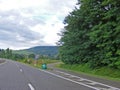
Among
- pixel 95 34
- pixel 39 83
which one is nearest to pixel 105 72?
pixel 95 34

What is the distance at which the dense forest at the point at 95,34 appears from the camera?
3378cm

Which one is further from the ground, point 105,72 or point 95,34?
point 95,34

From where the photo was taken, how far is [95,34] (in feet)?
116

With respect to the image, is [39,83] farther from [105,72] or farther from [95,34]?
[95,34]

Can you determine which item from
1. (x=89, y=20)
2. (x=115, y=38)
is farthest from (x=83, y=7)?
(x=115, y=38)

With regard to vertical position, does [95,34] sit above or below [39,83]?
above

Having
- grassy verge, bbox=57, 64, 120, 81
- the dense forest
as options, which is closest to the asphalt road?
grassy verge, bbox=57, 64, 120, 81

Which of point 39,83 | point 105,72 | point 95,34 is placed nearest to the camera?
point 39,83

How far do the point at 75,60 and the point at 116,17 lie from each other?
17.0 m

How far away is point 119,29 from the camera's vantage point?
31.8 meters

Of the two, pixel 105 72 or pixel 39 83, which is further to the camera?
pixel 105 72

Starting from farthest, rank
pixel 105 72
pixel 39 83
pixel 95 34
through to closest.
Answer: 1. pixel 95 34
2. pixel 105 72
3. pixel 39 83

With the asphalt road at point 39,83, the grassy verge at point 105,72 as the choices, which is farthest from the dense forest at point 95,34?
the asphalt road at point 39,83

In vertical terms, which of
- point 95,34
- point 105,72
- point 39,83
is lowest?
point 39,83
